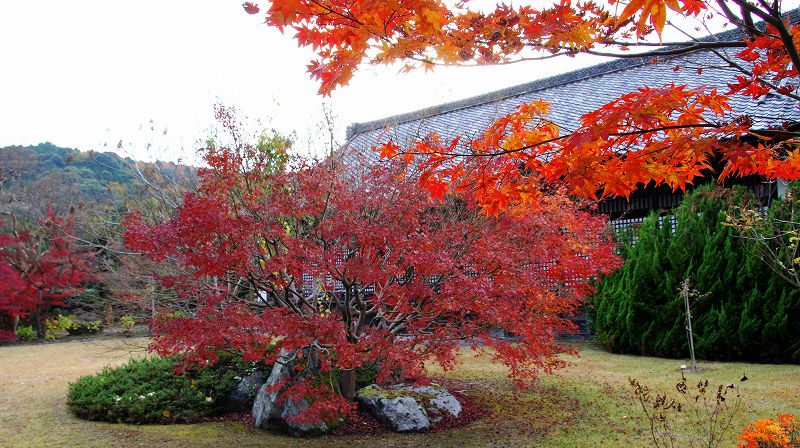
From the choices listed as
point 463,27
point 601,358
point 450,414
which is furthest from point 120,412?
point 601,358

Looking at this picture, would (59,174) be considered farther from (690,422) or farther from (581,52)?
(581,52)

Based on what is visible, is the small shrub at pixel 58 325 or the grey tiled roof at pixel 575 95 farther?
the small shrub at pixel 58 325

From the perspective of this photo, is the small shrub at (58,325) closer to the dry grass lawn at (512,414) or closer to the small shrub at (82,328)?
the small shrub at (82,328)

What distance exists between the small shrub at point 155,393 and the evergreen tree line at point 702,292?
18.8ft

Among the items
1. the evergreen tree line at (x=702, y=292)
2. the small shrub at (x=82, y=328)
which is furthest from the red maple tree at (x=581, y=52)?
the small shrub at (x=82, y=328)

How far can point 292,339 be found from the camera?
173 inches

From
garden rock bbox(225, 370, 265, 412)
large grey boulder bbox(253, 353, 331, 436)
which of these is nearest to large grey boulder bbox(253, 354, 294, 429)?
large grey boulder bbox(253, 353, 331, 436)

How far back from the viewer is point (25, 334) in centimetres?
1384

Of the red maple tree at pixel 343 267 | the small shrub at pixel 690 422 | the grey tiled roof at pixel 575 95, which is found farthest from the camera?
the grey tiled roof at pixel 575 95

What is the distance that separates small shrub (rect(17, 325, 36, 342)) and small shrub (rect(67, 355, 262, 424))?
8.82 metres

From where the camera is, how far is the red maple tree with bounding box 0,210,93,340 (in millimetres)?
12967

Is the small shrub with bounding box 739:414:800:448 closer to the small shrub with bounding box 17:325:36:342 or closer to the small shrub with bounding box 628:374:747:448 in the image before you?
the small shrub with bounding box 628:374:747:448

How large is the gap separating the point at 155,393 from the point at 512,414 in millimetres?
3502

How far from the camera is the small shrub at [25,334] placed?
13695 mm
